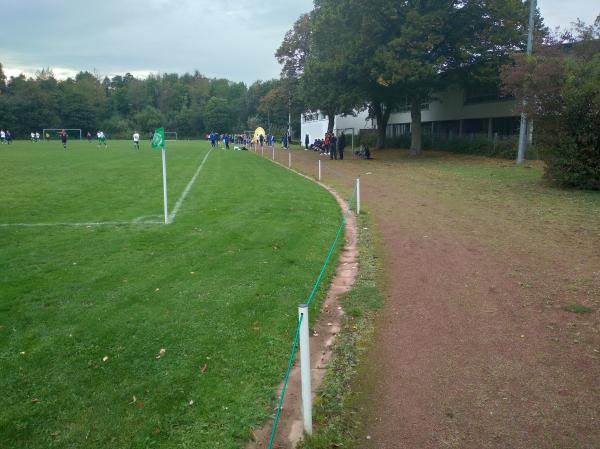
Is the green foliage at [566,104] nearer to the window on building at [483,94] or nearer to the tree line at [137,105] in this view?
the window on building at [483,94]

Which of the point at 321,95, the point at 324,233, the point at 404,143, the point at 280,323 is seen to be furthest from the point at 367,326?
the point at 404,143

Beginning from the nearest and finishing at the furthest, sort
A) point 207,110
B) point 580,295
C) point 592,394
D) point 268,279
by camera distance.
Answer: point 592,394, point 580,295, point 268,279, point 207,110

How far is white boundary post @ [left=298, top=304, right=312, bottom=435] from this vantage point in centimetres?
332

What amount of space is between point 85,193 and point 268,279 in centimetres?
1119

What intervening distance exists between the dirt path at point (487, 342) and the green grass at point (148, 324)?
3.60 ft

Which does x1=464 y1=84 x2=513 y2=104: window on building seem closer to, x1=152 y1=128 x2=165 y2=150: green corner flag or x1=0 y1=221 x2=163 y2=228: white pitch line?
x1=152 y1=128 x2=165 y2=150: green corner flag

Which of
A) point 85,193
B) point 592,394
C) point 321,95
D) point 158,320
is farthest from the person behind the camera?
point 321,95

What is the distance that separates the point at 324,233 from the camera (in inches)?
409

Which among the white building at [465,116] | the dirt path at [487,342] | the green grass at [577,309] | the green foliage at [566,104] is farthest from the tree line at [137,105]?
the green grass at [577,309]

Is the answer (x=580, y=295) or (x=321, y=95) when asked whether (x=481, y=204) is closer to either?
(x=580, y=295)

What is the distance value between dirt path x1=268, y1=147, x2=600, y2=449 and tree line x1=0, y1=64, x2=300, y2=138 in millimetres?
61981

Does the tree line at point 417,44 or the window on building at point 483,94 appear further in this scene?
the window on building at point 483,94

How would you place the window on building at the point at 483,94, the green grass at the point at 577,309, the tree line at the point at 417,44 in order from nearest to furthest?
the green grass at the point at 577,309 < the tree line at the point at 417,44 < the window on building at the point at 483,94

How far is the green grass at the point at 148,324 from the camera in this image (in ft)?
12.5
